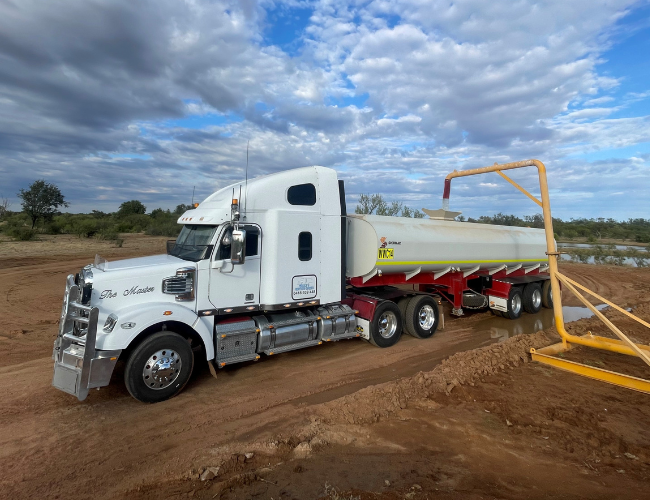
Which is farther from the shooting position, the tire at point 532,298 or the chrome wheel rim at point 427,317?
the tire at point 532,298

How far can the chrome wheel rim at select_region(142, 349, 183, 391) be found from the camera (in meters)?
5.42

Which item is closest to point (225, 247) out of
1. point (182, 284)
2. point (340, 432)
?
point (182, 284)

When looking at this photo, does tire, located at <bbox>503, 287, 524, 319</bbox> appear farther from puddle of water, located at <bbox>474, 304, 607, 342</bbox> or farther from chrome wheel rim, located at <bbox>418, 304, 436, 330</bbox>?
chrome wheel rim, located at <bbox>418, 304, 436, 330</bbox>

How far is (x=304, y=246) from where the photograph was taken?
710cm

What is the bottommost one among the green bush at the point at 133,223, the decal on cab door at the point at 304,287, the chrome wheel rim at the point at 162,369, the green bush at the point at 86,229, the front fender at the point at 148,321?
the chrome wheel rim at the point at 162,369

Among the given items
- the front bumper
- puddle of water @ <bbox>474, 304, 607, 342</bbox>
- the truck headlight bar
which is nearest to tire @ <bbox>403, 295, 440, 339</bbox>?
puddle of water @ <bbox>474, 304, 607, 342</bbox>

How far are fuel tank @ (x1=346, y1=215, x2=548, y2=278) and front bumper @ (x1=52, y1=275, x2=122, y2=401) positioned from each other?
4889mm

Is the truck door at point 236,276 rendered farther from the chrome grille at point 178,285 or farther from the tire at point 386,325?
the tire at point 386,325

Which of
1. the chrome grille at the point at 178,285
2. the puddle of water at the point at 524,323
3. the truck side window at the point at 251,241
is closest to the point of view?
the chrome grille at the point at 178,285

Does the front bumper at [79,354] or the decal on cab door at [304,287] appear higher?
the decal on cab door at [304,287]

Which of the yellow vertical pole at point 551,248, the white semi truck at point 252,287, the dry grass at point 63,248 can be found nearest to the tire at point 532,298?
the white semi truck at point 252,287

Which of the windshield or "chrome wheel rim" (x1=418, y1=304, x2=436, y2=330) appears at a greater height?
the windshield

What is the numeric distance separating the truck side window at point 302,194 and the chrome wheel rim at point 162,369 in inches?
129

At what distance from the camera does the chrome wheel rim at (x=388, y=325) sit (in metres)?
8.49
